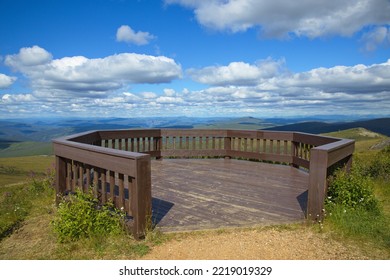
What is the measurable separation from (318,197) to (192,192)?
2788 mm

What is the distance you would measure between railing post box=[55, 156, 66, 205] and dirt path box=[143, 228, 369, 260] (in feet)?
9.51

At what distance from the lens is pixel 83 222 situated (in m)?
4.45

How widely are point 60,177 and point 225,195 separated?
138 inches

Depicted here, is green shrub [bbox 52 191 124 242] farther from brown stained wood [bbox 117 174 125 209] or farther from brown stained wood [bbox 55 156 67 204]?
brown stained wood [bbox 55 156 67 204]

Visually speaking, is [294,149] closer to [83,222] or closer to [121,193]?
[121,193]

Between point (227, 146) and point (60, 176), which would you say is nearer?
point (60, 176)

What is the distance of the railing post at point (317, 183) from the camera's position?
5031mm

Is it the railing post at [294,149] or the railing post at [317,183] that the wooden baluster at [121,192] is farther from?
the railing post at [294,149]

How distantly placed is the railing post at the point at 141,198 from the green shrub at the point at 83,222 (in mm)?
272

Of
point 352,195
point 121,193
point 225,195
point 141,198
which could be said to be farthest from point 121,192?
point 352,195
